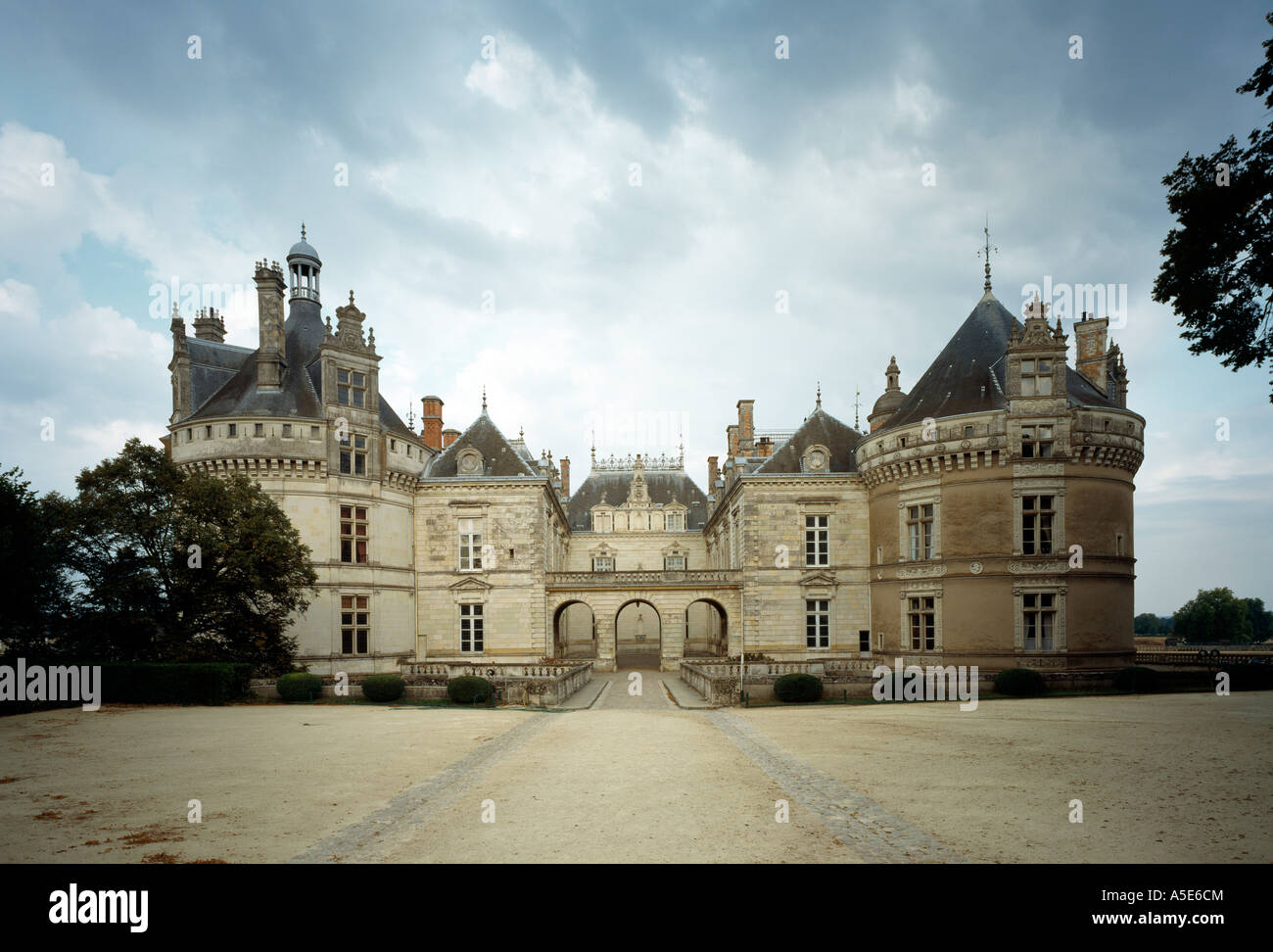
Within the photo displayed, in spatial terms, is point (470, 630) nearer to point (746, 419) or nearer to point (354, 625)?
point (354, 625)

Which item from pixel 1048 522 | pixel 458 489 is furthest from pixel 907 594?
pixel 458 489

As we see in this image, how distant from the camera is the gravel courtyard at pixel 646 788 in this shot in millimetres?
8703

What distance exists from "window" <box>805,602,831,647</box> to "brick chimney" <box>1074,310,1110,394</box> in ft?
54.9

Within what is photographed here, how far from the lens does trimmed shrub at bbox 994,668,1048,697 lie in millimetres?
24250

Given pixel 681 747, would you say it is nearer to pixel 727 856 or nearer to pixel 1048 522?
pixel 727 856

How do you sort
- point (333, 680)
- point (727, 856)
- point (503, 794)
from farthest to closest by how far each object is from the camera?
point (333, 680) → point (503, 794) → point (727, 856)

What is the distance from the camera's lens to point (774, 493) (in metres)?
36.6

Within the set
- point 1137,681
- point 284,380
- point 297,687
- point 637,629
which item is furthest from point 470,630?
point 1137,681

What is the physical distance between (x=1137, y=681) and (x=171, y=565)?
114 ft

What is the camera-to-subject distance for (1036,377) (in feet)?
96.2

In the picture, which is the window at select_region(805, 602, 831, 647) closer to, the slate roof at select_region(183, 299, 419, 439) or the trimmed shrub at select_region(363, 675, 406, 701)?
the trimmed shrub at select_region(363, 675, 406, 701)

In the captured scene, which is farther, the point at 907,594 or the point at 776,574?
the point at 776,574
